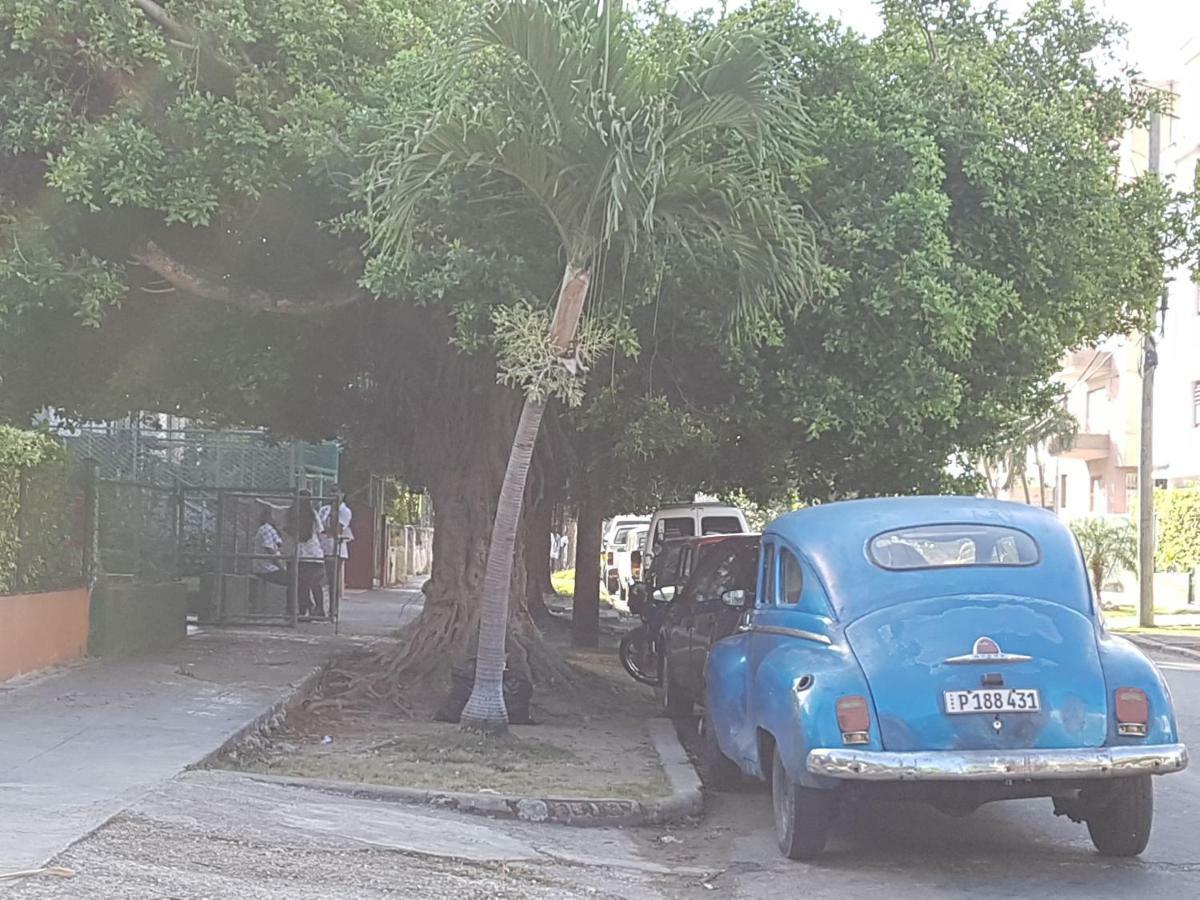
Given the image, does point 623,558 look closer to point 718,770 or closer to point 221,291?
point 221,291

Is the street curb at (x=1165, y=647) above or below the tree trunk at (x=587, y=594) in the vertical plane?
below

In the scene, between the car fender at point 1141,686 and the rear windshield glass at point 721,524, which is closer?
the car fender at point 1141,686

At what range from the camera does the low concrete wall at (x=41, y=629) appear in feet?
38.7

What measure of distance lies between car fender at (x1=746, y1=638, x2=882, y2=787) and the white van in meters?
18.3

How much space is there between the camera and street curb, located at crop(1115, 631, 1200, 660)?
21.9 metres

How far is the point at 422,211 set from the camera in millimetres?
10516

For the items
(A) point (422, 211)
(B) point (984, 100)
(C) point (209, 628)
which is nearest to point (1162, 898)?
(A) point (422, 211)

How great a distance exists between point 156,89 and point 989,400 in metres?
7.49

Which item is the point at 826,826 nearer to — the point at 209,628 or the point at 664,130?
the point at 664,130

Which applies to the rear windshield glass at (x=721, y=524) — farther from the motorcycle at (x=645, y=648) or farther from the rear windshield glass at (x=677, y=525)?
the motorcycle at (x=645, y=648)

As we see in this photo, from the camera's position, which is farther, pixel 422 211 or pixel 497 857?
pixel 422 211

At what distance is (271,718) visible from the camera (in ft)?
37.5

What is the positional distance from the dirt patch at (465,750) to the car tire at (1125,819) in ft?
9.26

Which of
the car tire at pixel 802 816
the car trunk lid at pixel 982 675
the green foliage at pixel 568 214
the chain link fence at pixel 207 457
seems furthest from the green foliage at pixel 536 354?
the chain link fence at pixel 207 457
